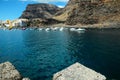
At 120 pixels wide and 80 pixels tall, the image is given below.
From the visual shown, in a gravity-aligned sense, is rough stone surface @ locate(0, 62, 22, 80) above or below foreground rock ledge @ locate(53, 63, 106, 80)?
below

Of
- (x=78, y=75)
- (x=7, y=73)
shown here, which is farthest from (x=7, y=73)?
(x=78, y=75)

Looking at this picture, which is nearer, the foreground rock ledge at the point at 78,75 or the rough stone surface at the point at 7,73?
the foreground rock ledge at the point at 78,75

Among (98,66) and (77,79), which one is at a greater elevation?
(77,79)

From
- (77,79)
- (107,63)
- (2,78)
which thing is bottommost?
(107,63)

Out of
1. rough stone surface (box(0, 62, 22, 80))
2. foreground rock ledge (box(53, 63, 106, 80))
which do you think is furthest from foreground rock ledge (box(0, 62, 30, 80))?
foreground rock ledge (box(53, 63, 106, 80))

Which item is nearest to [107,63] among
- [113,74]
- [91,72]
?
[113,74]

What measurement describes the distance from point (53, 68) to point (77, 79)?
32666 millimetres

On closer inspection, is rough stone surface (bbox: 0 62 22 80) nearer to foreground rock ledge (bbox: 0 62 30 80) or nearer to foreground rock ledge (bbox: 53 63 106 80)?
foreground rock ledge (bbox: 0 62 30 80)

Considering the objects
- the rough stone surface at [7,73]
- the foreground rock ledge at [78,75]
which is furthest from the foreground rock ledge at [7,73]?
the foreground rock ledge at [78,75]

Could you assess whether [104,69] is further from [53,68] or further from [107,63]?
[53,68]

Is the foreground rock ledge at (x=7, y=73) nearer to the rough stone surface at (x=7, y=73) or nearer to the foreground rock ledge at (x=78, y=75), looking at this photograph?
the rough stone surface at (x=7, y=73)

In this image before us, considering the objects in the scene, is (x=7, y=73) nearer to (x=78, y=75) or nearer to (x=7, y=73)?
(x=7, y=73)

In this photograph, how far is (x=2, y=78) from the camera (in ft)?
66.5

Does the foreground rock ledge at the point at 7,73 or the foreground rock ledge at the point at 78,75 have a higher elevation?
the foreground rock ledge at the point at 78,75
